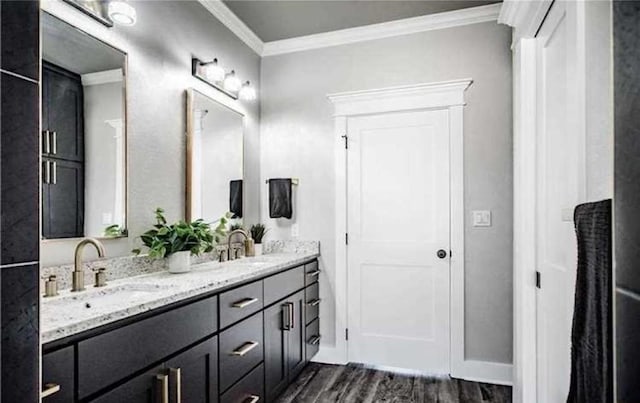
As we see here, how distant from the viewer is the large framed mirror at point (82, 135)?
5.32 ft

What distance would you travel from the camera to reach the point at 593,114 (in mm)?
1081

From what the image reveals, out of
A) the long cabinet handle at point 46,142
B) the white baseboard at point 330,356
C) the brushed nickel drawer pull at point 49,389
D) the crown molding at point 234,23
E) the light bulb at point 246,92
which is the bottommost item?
the white baseboard at point 330,356

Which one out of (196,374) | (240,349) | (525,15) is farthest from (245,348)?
(525,15)

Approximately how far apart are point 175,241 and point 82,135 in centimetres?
69

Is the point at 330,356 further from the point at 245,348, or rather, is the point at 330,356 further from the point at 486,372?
the point at 245,348

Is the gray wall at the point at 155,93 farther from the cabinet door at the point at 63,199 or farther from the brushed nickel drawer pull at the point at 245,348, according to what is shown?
the brushed nickel drawer pull at the point at 245,348

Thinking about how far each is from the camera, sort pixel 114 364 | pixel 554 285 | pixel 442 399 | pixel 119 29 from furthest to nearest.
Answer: pixel 442 399 → pixel 119 29 → pixel 554 285 → pixel 114 364

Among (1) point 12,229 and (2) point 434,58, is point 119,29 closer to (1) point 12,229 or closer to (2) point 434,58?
(1) point 12,229

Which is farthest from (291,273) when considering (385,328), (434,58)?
(434,58)

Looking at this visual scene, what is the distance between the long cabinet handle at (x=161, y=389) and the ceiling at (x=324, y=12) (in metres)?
2.48

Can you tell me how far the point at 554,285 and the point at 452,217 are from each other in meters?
1.22

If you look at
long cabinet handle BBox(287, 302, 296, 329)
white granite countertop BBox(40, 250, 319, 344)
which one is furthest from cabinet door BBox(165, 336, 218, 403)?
long cabinet handle BBox(287, 302, 296, 329)

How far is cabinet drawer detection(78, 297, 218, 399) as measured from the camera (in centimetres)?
115

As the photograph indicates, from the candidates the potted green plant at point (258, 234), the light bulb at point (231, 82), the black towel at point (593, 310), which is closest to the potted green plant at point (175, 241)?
the potted green plant at point (258, 234)
